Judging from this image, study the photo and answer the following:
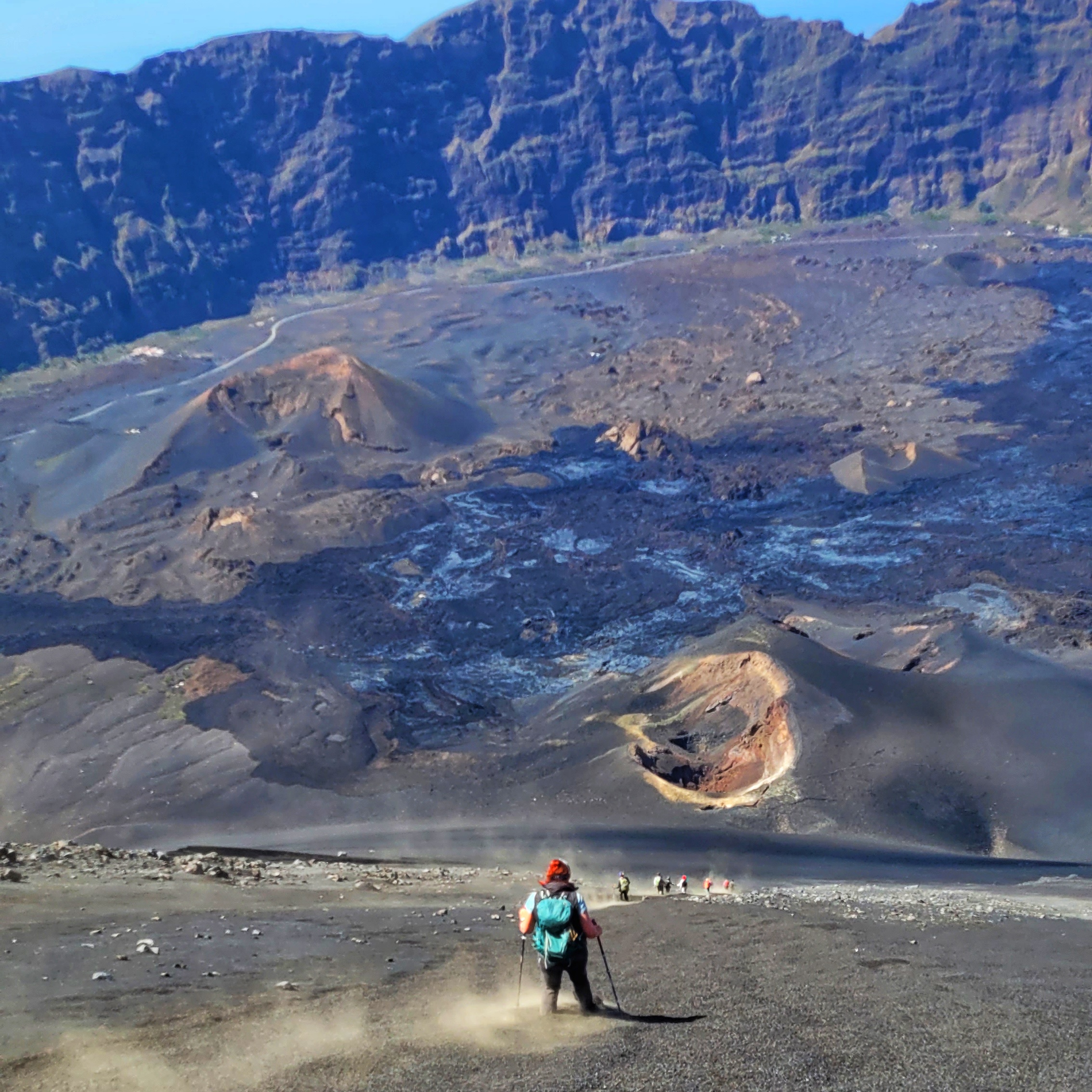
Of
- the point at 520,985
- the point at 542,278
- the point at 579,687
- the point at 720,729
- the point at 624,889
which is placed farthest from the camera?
the point at 542,278

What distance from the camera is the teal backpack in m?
8.78

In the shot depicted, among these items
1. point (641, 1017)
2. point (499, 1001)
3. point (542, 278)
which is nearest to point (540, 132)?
point (542, 278)

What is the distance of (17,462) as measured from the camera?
6353cm

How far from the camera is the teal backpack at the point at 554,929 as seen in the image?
8781mm

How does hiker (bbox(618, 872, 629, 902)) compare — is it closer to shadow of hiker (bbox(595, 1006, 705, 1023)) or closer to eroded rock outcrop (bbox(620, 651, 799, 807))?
shadow of hiker (bbox(595, 1006, 705, 1023))

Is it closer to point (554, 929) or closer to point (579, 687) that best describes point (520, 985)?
point (554, 929)

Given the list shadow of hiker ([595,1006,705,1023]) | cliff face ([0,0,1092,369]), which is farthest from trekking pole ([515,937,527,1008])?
cliff face ([0,0,1092,369])

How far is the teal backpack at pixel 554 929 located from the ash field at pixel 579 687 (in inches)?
20.8

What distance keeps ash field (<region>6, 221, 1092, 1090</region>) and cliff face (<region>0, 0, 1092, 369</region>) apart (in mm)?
40958

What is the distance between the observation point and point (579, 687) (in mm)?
34781

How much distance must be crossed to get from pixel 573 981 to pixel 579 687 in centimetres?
2585

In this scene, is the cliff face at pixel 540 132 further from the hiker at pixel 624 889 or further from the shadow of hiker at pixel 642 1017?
the shadow of hiker at pixel 642 1017

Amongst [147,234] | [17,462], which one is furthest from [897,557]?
[147,234]

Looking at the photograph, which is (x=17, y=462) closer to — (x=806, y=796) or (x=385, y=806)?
(x=385, y=806)
